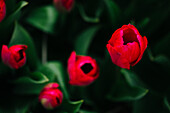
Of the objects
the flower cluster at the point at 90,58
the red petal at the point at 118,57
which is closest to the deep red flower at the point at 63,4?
the flower cluster at the point at 90,58

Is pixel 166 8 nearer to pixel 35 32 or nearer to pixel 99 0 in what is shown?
pixel 99 0

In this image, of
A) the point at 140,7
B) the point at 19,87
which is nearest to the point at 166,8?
the point at 140,7

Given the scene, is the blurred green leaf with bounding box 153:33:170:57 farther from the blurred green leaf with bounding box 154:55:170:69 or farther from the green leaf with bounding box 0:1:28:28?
the green leaf with bounding box 0:1:28:28

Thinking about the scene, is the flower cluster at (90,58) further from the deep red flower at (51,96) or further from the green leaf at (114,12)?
the green leaf at (114,12)

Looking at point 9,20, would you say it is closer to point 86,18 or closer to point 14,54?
point 14,54

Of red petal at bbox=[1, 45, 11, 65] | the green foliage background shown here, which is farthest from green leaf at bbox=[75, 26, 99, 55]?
red petal at bbox=[1, 45, 11, 65]

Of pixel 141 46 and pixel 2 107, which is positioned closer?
pixel 141 46
